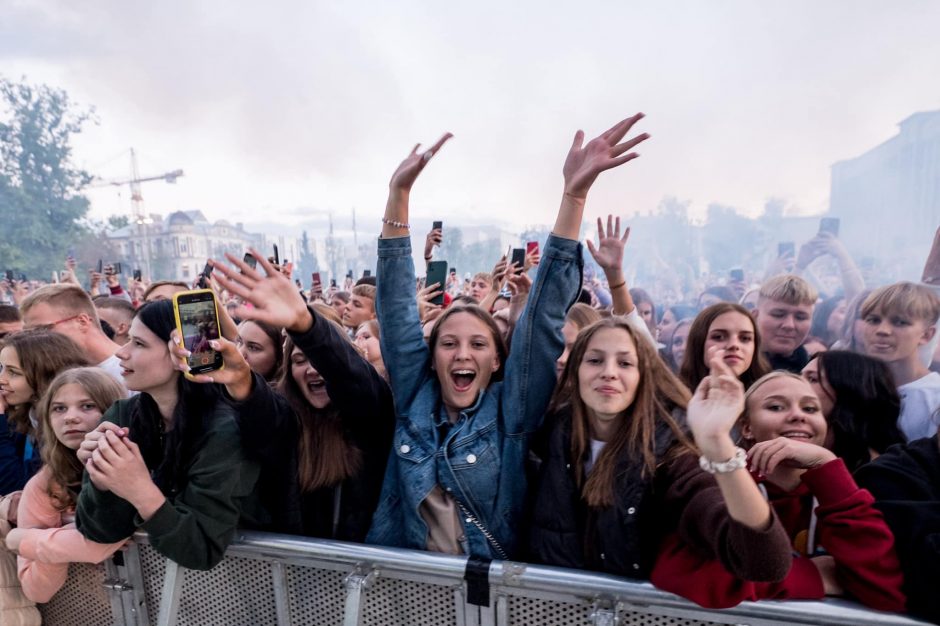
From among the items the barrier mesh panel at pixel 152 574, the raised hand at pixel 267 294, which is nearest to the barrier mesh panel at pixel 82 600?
the barrier mesh panel at pixel 152 574

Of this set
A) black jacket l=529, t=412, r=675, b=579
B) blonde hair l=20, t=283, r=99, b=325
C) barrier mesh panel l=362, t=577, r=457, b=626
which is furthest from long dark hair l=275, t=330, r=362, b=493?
blonde hair l=20, t=283, r=99, b=325

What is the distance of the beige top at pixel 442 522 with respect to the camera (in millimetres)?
1639

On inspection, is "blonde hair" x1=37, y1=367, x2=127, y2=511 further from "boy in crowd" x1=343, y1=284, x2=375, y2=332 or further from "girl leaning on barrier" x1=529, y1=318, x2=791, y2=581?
"boy in crowd" x1=343, y1=284, x2=375, y2=332

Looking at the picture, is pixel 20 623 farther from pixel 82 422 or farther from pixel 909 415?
pixel 909 415

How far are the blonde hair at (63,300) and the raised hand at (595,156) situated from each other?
2.86 metres

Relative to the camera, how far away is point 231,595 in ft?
5.55

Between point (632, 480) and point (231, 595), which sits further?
point (231, 595)

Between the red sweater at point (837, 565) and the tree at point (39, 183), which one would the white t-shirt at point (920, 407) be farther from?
the tree at point (39, 183)

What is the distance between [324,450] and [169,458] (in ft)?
1.53

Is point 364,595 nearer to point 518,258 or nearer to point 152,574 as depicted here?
point 152,574

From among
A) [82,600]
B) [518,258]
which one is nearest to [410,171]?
[518,258]

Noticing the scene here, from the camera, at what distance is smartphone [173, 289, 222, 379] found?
58.6 inches

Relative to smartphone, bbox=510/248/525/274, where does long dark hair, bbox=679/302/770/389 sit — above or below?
below

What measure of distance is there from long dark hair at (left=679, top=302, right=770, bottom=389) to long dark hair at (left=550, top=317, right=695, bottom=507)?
0.73 m
